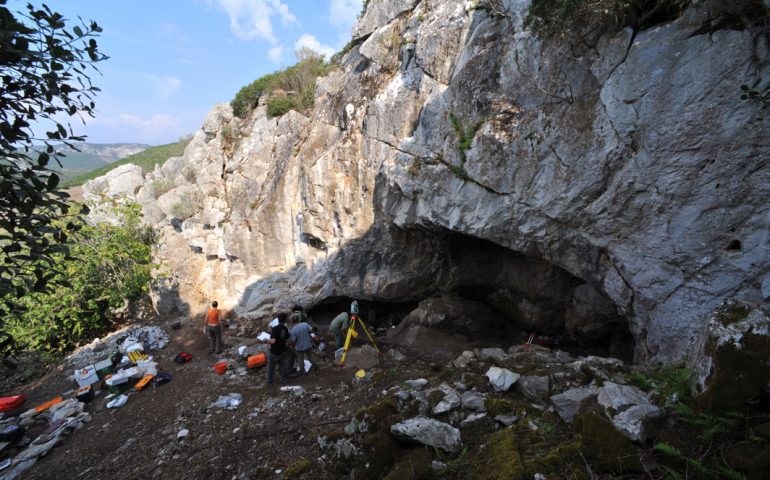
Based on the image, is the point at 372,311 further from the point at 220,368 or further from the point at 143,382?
the point at 143,382

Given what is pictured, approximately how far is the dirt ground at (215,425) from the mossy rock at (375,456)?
2.96 ft

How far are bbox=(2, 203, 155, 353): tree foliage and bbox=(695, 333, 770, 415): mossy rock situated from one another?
1574cm

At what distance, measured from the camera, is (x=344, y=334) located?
1096cm

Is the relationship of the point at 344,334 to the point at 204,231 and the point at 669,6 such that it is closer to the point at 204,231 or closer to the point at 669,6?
the point at 204,231

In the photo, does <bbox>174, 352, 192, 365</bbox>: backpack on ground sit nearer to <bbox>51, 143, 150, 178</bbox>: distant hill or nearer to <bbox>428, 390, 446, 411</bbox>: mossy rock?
<bbox>428, 390, 446, 411</bbox>: mossy rock

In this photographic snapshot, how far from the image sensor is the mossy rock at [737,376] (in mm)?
3055

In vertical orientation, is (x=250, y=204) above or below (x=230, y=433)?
above

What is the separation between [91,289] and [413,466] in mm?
15149

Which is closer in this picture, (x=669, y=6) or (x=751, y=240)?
(x=751, y=240)

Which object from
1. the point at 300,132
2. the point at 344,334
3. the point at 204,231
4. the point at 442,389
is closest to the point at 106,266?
the point at 204,231

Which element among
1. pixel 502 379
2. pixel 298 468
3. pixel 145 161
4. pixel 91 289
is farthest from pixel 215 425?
pixel 145 161

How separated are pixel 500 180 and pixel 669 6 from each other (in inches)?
150

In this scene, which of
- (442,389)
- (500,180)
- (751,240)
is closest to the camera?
(751,240)

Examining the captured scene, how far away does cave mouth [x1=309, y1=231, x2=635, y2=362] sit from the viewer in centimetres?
994
